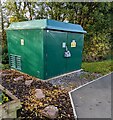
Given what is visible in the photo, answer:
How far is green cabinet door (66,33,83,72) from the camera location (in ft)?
19.5

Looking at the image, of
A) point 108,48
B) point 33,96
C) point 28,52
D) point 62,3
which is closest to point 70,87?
point 33,96

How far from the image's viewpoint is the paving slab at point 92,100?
316cm

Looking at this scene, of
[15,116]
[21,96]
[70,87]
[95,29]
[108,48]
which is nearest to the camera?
[15,116]

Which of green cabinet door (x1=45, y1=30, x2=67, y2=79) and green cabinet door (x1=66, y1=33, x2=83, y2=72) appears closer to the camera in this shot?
green cabinet door (x1=45, y1=30, x2=67, y2=79)

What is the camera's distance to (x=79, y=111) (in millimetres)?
3244

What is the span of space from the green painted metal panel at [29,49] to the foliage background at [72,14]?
3.11m

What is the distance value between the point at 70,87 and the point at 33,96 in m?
1.35

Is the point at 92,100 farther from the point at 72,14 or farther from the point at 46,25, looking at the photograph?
the point at 72,14

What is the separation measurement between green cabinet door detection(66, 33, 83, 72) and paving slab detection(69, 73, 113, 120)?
4.35 ft

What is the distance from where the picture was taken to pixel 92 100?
383 cm

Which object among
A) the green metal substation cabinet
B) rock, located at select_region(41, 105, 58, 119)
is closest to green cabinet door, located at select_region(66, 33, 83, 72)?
the green metal substation cabinet

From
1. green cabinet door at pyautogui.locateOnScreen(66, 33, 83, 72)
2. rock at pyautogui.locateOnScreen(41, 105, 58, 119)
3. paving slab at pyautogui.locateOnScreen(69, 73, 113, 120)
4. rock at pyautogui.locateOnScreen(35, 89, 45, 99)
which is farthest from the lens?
green cabinet door at pyautogui.locateOnScreen(66, 33, 83, 72)

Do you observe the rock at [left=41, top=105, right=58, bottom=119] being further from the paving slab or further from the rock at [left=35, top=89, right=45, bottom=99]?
the rock at [left=35, top=89, right=45, bottom=99]

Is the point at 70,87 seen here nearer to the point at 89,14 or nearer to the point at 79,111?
the point at 79,111
